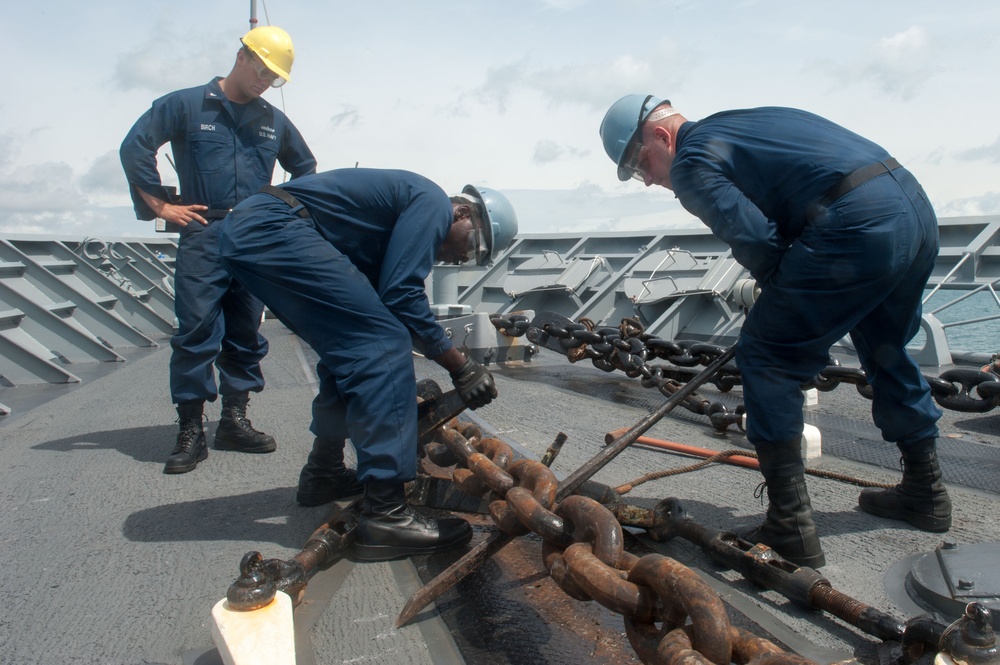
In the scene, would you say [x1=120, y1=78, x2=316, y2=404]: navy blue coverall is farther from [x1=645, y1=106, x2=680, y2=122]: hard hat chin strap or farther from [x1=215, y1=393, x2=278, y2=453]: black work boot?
[x1=645, y1=106, x2=680, y2=122]: hard hat chin strap

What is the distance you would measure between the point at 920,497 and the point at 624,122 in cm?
135

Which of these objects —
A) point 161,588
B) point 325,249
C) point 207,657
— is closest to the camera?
point 207,657

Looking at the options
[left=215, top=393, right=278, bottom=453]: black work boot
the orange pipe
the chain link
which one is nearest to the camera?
the chain link

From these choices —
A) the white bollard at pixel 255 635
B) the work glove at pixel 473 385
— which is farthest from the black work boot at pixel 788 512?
the white bollard at pixel 255 635

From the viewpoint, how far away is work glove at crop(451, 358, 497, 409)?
86.8 inches

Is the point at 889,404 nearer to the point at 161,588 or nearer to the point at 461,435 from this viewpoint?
the point at 461,435

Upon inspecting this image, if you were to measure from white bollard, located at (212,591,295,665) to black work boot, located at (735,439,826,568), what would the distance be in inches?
47.5

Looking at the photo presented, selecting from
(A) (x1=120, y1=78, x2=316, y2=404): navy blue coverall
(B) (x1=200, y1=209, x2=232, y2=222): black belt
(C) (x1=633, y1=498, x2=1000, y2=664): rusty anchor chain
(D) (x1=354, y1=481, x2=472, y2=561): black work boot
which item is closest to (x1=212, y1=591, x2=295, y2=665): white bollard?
(D) (x1=354, y1=481, x2=472, y2=561): black work boot

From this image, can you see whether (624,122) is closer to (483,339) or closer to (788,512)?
(788,512)

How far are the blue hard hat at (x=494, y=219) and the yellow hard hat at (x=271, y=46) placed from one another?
1.09 metres

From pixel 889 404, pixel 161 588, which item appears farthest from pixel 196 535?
pixel 889 404

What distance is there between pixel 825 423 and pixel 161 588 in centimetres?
279

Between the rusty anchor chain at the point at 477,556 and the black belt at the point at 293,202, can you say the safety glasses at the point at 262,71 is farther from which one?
the rusty anchor chain at the point at 477,556

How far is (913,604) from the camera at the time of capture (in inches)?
66.1
